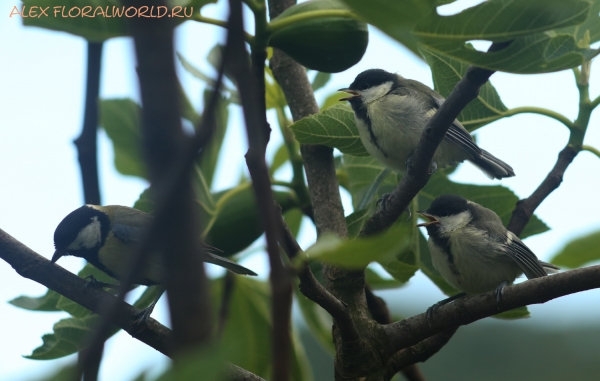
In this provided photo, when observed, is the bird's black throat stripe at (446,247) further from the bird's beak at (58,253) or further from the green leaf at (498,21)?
the bird's beak at (58,253)

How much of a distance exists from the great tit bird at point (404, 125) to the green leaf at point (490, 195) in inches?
6.5

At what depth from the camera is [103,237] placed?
3.00m

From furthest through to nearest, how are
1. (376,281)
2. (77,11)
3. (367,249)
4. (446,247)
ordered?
1. (446,247)
2. (376,281)
3. (77,11)
4. (367,249)


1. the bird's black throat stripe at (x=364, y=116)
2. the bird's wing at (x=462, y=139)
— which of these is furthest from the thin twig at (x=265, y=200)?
the bird's wing at (x=462, y=139)

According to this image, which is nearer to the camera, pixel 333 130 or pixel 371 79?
pixel 333 130

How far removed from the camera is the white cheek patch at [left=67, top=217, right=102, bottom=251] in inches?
113

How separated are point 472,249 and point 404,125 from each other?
66cm

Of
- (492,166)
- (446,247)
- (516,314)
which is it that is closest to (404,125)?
(492,166)

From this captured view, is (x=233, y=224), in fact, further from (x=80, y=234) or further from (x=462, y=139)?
(x=462, y=139)

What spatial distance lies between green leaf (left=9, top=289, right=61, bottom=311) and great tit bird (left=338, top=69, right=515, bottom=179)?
1.33 m

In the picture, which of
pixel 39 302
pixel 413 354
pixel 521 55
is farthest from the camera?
pixel 39 302

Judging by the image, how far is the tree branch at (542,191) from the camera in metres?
2.25

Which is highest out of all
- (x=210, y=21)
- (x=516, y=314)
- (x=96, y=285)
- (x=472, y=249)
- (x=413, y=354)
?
(x=210, y=21)

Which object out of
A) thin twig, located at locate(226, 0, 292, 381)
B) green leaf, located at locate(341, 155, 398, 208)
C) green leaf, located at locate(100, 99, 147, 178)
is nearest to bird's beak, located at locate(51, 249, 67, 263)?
green leaf, located at locate(100, 99, 147, 178)
